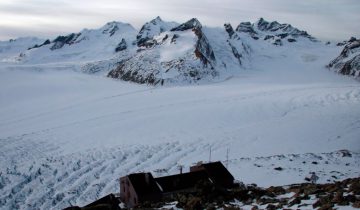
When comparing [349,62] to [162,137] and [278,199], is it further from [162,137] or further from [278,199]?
[278,199]

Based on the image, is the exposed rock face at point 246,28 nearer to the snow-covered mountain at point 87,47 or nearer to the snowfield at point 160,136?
the snow-covered mountain at point 87,47

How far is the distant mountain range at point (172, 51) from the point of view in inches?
3310

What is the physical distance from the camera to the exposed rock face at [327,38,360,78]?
293 feet

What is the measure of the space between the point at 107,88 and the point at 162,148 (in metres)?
39.2

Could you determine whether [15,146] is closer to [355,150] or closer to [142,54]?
[355,150]

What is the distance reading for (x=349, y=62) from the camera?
93.1 m

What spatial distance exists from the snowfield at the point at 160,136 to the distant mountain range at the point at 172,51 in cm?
1518

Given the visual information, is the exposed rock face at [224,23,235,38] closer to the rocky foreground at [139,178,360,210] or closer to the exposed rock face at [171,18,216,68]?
the exposed rock face at [171,18,216,68]

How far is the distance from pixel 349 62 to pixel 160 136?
6690 centimetres

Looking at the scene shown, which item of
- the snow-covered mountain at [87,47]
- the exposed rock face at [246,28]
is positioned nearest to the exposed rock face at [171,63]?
the snow-covered mountain at [87,47]

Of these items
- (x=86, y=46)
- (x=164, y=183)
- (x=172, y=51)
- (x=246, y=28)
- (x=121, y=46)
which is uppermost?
(x=246, y=28)

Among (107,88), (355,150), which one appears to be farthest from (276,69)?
(355,150)

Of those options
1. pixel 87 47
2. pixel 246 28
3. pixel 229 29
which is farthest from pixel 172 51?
pixel 246 28

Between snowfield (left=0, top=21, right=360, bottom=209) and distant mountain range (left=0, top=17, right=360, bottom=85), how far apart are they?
15.2 m
